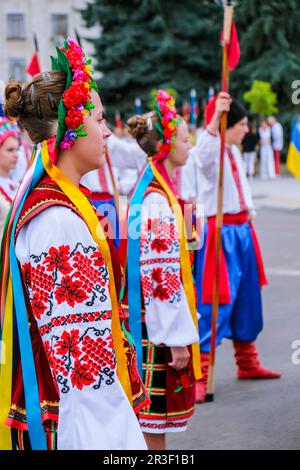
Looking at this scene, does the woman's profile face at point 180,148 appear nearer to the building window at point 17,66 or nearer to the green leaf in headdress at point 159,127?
the green leaf in headdress at point 159,127

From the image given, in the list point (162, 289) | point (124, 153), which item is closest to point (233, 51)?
point (162, 289)

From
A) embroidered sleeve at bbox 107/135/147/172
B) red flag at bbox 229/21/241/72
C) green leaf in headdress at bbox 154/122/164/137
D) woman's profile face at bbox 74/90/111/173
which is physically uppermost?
red flag at bbox 229/21/241/72

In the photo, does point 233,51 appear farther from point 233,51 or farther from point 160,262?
point 160,262

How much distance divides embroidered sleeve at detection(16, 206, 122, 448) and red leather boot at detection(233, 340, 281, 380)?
12.3 feet

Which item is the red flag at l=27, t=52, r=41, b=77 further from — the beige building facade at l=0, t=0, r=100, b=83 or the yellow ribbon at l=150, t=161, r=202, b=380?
the beige building facade at l=0, t=0, r=100, b=83

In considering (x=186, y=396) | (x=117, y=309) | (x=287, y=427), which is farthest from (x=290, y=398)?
(x=117, y=309)

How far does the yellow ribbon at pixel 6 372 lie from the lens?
264cm

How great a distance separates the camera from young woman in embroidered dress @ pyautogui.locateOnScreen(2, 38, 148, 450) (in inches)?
92.5

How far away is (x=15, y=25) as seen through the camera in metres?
46.7

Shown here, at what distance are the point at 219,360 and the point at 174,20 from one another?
27212mm

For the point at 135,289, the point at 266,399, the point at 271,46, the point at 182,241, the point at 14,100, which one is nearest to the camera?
the point at 14,100

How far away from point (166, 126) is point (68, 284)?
2.26 metres

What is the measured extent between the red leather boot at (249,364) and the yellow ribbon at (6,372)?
353 centimetres

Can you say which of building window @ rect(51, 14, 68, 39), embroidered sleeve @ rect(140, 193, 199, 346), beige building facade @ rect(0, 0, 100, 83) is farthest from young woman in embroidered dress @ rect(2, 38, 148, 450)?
building window @ rect(51, 14, 68, 39)
